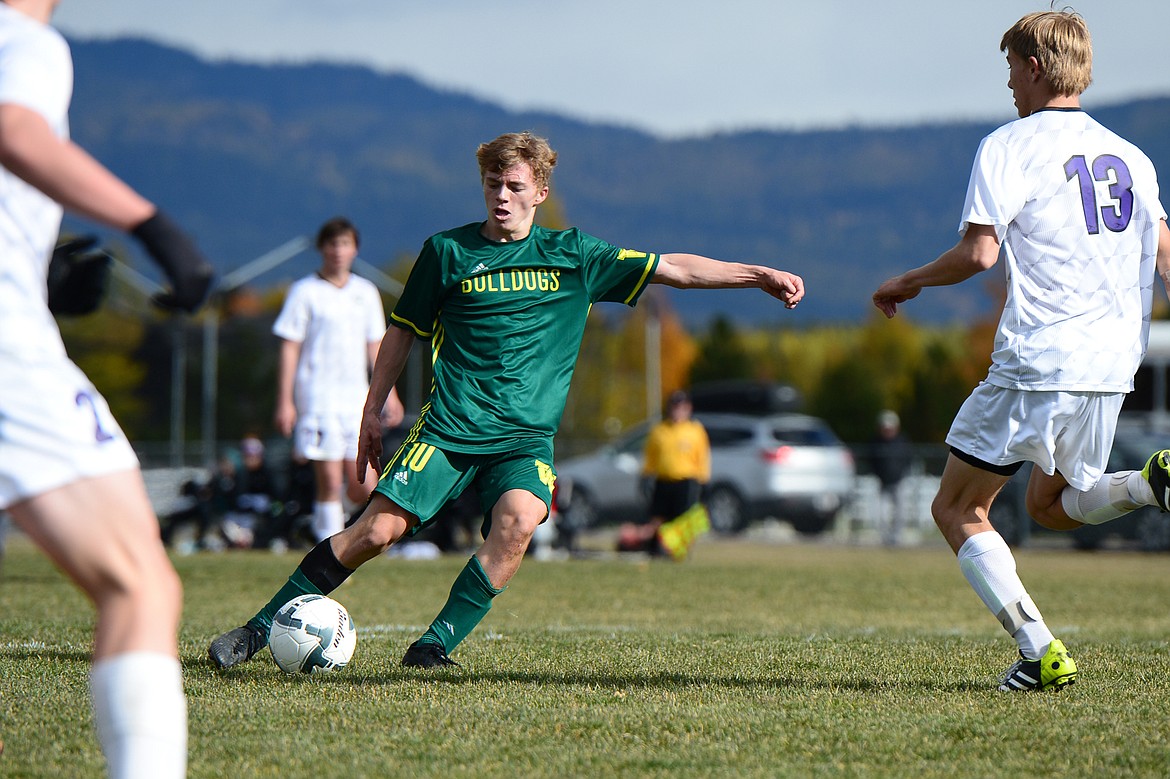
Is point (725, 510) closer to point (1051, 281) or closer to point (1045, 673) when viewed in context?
point (1045, 673)

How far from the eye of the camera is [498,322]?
18.3 feet

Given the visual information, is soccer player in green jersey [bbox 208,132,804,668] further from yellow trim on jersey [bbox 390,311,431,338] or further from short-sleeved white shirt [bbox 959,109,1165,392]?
short-sleeved white shirt [bbox 959,109,1165,392]

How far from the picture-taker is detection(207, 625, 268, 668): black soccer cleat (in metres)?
5.49

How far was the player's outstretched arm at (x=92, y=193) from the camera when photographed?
9.48 ft

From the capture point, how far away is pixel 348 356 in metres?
10.6

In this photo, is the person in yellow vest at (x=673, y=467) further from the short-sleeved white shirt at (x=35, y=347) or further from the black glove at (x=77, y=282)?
the short-sleeved white shirt at (x=35, y=347)

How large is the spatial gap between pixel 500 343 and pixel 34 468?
112 inches

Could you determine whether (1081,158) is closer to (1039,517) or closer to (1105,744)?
(1039,517)

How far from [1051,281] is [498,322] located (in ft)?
6.93

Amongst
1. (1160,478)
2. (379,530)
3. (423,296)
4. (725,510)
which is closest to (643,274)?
(423,296)

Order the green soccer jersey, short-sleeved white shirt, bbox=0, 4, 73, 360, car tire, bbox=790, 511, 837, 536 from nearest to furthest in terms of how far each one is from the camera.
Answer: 1. short-sleeved white shirt, bbox=0, 4, 73, 360
2. the green soccer jersey
3. car tire, bbox=790, 511, 837, 536

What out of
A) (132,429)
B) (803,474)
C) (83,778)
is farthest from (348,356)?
(132,429)

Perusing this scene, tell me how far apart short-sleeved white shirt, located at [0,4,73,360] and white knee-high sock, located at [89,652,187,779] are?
0.70 m

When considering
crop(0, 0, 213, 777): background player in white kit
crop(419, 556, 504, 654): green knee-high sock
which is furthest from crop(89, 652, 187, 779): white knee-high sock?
crop(419, 556, 504, 654): green knee-high sock
